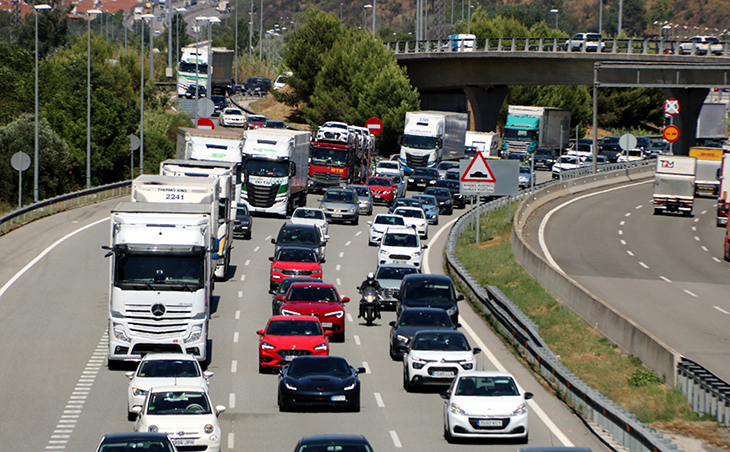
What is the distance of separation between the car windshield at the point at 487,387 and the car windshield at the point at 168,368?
4.99m

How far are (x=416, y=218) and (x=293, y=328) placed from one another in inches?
897

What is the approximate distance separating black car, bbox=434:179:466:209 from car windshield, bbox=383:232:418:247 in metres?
20.0

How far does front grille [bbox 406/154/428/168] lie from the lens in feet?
232

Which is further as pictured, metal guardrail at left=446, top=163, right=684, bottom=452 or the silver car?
the silver car

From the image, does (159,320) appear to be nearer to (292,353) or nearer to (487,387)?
(292,353)

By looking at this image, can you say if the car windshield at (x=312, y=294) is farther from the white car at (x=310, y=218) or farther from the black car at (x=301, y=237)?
the white car at (x=310, y=218)

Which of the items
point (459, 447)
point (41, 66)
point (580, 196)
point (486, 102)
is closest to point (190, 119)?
point (41, 66)

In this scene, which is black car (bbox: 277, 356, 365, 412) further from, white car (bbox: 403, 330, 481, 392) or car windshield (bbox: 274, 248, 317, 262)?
car windshield (bbox: 274, 248, 317, 262)

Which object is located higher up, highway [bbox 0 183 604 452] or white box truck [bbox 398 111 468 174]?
white box truck [bbox 398 111 468 174]

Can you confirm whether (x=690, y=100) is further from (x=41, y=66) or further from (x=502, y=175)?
(x=41, y=66)

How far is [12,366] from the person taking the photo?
968 inches

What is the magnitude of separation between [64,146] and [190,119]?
22.6m

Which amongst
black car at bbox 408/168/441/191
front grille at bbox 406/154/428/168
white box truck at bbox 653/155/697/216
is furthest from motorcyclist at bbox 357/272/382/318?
front grille at bbox 406/154/428/168

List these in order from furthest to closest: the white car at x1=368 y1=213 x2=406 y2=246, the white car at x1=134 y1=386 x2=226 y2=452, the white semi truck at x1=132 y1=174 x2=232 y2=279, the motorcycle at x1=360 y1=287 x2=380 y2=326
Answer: the white car at x1=368 y1=213 x2=406 y2=246 < the motorcycle at x1=360 y1=287 x2=380 y2=326 < the white semi truck at x1=132 y1=174 x2=232 y2=279 < the white car at x1=134 y1=386 x2=226 y2=452
